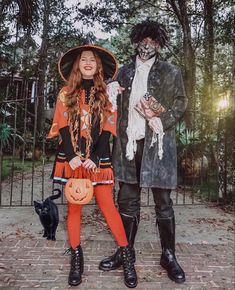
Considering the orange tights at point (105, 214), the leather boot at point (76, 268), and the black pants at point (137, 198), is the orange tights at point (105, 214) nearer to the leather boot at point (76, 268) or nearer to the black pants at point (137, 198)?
the leather boot at point (76, 268)

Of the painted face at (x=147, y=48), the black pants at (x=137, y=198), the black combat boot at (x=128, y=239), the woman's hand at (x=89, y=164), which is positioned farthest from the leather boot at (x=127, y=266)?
the painted face at (x=147, y=48)

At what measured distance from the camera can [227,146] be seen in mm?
5469

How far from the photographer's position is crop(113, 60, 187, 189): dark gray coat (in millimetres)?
2773

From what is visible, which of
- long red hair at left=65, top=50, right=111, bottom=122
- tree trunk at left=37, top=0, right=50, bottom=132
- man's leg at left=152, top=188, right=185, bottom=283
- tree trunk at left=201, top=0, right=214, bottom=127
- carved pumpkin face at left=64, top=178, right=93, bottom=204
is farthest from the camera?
tree trunk at left=37, top=0, right=50, bottom=132

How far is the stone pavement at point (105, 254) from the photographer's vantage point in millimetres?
2744

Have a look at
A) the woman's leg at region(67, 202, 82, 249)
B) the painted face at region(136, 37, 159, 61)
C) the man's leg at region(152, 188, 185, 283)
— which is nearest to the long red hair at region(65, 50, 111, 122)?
the painted face at region(136, 37, 159, 61)

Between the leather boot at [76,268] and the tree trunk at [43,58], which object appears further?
the tree trunk at [43,58]

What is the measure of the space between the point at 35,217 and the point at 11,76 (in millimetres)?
10192

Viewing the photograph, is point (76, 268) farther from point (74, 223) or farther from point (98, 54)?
point (98, 54)

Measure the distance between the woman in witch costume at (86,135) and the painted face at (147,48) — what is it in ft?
0.80

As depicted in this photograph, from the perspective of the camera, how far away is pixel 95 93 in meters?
2.66

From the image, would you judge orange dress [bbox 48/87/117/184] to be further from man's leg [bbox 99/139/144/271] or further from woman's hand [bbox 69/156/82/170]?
man's leg [bbox 99/139/144/271]

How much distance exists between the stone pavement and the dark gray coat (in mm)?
775

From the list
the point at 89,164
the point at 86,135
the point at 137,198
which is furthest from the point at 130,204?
the point at 86,135
